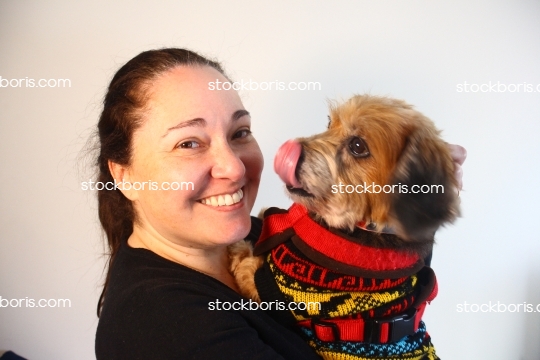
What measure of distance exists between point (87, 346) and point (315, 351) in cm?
178

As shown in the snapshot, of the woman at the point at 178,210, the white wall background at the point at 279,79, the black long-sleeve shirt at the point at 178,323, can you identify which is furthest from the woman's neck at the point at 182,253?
the white wall background at the point at 279,79

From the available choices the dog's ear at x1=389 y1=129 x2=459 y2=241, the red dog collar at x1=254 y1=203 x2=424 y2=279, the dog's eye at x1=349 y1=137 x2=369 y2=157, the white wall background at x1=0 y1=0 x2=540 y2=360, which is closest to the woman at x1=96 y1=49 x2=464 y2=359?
the red dog collar at x1=254 y1=203 x2=424 y2=279

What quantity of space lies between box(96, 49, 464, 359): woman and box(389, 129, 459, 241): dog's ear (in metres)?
0.48

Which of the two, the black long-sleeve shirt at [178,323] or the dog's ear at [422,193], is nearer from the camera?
the black long-sleeve shirt at [178,323]

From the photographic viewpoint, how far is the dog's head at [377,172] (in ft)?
4.01

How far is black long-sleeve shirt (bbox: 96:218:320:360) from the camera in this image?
963 millimetres

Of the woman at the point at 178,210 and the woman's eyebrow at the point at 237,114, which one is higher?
the woman's eyebrow at the point at 237,114

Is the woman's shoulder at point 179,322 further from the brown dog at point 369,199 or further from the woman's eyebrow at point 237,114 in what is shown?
the woman's eyebrow at point 237,114

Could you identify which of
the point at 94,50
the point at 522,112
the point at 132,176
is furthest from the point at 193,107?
the point at 522,112

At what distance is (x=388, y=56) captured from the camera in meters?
1.99

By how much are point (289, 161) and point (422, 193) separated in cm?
44

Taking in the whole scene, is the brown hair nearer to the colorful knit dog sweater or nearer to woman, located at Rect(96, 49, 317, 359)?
woman, located at Rect(96, 49, 317, 359)

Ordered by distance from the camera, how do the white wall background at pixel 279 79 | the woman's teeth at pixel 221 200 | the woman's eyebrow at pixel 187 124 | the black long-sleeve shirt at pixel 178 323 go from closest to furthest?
the black long-sleeve shirt at pixel 178 323, the woman's eyebrow at pixel 187 124, the woman's teeth at pixel 221 200, the white wall background at pixel 279 79

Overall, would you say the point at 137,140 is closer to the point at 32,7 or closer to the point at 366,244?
the point at 366,244
